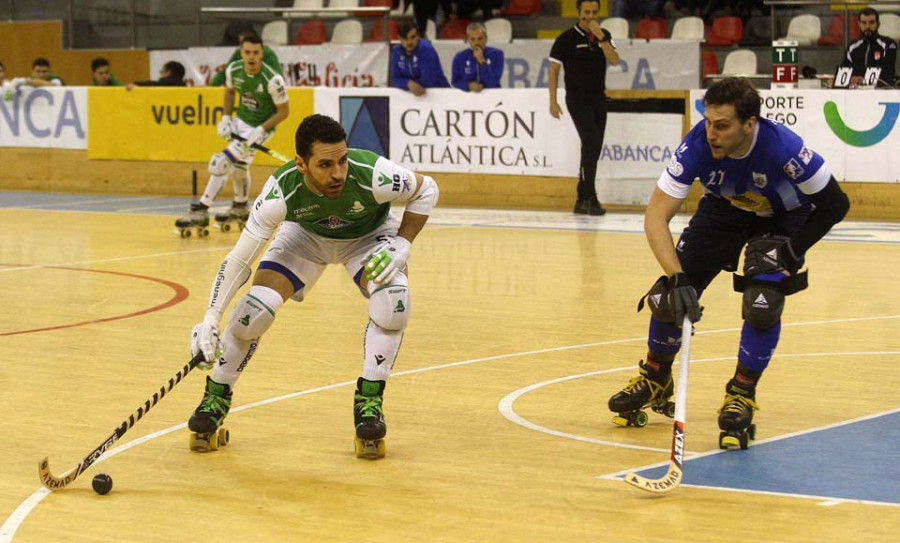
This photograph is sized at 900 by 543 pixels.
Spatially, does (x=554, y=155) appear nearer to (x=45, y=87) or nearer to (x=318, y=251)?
(x=45, y=87)

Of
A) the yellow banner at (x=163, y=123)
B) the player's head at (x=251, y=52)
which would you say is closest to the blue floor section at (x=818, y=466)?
the player's head at (x=251, y=52)

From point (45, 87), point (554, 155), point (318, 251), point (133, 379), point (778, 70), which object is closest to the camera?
point (318, 251)

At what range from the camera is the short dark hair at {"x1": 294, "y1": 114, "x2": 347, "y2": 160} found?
6.67 meters

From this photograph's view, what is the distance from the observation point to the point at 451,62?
2323cm

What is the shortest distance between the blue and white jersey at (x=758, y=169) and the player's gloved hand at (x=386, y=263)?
1.29 meters

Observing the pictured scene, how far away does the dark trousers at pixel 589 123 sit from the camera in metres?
17.9

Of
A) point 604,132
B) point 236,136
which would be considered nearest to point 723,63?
point 604,132

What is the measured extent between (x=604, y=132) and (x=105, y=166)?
8.25 meters

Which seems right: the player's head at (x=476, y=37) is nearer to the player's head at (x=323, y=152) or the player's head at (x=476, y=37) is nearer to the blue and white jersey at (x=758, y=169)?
the blue and white jersey at (x=758, y=169)

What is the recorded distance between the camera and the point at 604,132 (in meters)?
18.4

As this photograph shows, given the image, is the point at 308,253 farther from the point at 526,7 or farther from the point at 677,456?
the point at 526,7

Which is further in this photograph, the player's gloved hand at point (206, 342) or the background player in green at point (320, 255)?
the background player in green at point (320, 255)

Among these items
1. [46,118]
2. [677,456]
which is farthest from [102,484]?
[46,118]

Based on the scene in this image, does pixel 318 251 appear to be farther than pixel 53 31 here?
No
